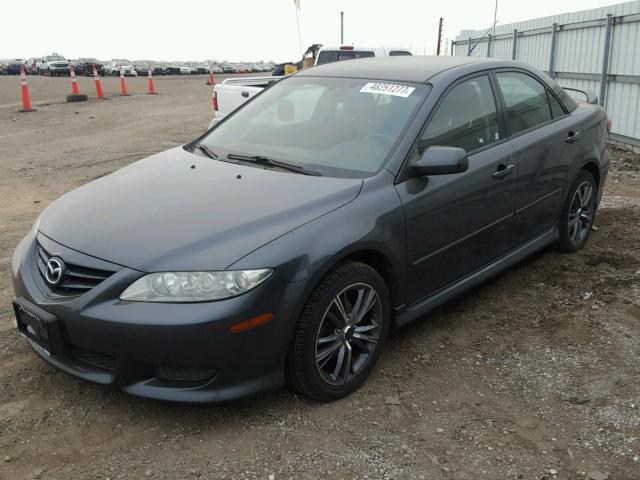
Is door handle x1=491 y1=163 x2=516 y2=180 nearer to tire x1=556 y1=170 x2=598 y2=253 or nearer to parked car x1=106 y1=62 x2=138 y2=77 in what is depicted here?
tire x1=556 y1=170 x2=598 y2=253

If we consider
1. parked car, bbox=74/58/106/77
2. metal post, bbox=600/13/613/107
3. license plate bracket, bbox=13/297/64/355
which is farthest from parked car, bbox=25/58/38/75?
license plate bracket, bbox=13/297/64/355

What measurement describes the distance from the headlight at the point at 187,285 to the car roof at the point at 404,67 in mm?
1912

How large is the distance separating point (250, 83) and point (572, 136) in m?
6.13

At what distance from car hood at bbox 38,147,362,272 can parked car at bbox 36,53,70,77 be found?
154ft

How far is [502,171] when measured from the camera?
13.4 feet

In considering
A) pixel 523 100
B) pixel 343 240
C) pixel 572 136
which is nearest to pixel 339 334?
pixel 343 240

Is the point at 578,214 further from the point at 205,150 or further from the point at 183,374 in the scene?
the point at 183,374

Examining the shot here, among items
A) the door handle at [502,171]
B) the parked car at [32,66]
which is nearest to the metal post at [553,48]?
the door handle at [502,171]

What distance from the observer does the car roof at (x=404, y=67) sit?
402 cm

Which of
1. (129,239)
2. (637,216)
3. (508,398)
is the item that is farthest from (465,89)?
(637,216)

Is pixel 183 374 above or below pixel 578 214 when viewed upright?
below

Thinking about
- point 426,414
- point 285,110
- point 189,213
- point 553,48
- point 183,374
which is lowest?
point 426,414

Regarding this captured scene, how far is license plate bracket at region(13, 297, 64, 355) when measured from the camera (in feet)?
9.37

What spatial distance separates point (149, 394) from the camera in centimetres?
281
